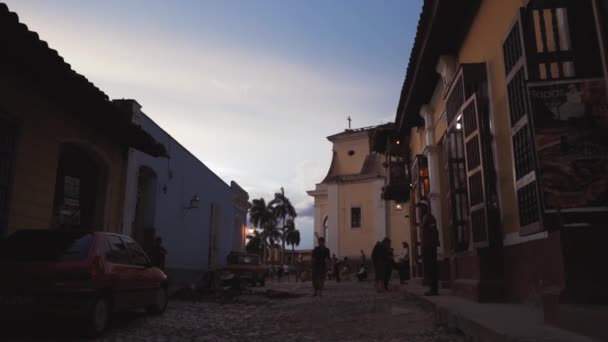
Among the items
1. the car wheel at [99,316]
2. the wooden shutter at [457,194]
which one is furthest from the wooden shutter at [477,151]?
the car wheel at [99,316]

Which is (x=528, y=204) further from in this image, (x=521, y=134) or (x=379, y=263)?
(x=379, y=263)

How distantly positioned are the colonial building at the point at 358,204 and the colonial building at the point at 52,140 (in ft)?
82.2

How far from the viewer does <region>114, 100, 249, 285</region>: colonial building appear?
47.6 ft

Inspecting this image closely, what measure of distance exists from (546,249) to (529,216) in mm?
390

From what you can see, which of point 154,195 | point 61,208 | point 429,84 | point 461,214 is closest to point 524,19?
point 461,214

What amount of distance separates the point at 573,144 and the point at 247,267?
19134 mm

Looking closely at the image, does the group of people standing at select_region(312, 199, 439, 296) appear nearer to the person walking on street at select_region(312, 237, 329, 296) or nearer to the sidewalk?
the person walking on street at select_region(312, 237, 329, 296)

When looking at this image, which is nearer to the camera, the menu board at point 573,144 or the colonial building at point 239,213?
the menu board at point 573,144

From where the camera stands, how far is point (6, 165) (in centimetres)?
820

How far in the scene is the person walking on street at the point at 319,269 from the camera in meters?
14.6

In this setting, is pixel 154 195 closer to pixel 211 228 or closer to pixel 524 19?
pixel 211 228

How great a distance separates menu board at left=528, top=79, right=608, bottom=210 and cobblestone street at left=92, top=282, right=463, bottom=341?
7.19ft

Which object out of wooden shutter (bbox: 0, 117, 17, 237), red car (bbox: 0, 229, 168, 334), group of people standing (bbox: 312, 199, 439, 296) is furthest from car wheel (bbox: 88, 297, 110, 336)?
group of people standing (bbox: 312, 199, 439, 296)

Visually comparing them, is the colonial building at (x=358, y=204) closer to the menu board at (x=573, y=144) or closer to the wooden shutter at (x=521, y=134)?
the wooden shutter at (x=521, y=134)
